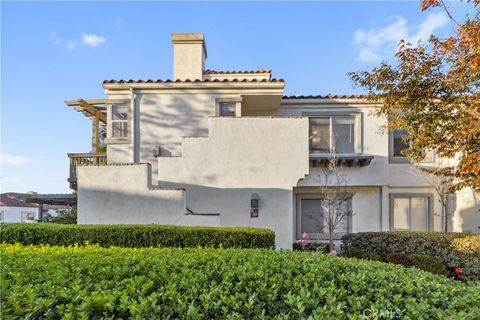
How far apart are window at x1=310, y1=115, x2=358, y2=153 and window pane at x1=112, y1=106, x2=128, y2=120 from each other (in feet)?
25.4

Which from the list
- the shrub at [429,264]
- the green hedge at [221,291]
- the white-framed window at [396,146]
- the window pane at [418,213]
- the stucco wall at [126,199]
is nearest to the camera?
the green hedge at [221,291]

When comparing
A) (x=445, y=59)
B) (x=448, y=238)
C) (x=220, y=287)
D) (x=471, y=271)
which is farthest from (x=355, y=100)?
(x=220, y=287)

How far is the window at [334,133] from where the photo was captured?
45.0 feet

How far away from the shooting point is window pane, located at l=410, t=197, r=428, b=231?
14008 mm

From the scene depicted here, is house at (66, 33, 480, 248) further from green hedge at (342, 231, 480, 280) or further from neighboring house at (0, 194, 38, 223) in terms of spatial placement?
neighboring house at (0, 194, 38, 223)

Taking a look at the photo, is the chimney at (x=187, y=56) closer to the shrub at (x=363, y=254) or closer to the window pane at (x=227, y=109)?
the window pane at (x=227, y=109)

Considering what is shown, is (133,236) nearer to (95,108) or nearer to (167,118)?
(167,118)

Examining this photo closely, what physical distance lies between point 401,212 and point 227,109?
8783 mm

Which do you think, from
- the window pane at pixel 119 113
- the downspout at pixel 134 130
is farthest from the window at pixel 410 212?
the window pane at pixel 119 113

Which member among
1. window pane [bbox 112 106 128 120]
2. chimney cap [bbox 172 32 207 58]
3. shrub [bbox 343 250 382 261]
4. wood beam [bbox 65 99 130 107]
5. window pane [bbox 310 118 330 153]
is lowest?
shrub [bbox 343 250 382 261]

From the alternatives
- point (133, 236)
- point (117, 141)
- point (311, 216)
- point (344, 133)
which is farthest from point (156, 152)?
point (344, 133)

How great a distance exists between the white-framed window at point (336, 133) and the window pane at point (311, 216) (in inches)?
89.1

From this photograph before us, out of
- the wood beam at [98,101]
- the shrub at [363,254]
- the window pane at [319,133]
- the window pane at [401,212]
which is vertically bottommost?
the shrub at [363,254]

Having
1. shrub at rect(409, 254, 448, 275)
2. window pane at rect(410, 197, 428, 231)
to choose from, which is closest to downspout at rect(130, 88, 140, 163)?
shrub at rect(409, 254, 448, 275)
